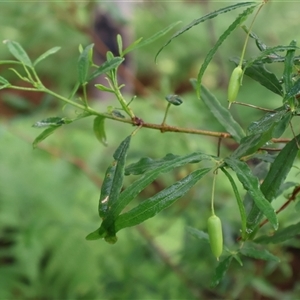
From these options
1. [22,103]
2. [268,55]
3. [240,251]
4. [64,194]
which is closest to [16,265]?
[64,194]

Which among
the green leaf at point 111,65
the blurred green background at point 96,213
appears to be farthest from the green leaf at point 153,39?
the blurred green background at point 96,213

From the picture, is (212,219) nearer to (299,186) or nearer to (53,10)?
(299,186)

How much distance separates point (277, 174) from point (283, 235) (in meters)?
0.10

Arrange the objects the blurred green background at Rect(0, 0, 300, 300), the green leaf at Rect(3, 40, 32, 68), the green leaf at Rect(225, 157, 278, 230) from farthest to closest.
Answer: the blurred green background at Rect(0, 0, 300, 300), the green leaf at Rect(3, 40, 32, 68), the green leaf at Rect(225, 157, 278, 230)

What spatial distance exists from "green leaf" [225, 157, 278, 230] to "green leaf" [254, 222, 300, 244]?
0.11 m

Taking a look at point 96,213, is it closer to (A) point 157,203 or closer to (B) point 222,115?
(B) point 222,115

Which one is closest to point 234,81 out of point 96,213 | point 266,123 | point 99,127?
point 266,123

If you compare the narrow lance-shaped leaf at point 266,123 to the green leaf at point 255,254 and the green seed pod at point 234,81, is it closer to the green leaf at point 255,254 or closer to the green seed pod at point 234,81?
the green seed pod at point 234,81

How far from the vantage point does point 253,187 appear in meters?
0.32

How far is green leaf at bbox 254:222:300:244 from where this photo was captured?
0.42m

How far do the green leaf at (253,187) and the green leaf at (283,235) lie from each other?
4.4 inches

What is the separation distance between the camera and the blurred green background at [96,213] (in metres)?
A: 0.89

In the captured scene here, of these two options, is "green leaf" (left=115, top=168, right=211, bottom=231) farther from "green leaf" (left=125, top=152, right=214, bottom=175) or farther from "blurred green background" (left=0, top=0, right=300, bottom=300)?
"blurred green background" (left=0, top=0, right=300, bottom=300)

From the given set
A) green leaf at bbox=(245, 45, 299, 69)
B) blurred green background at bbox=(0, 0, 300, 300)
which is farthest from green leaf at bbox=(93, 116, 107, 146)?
blurred green background at bbox=(0, 0, 300, 300)
